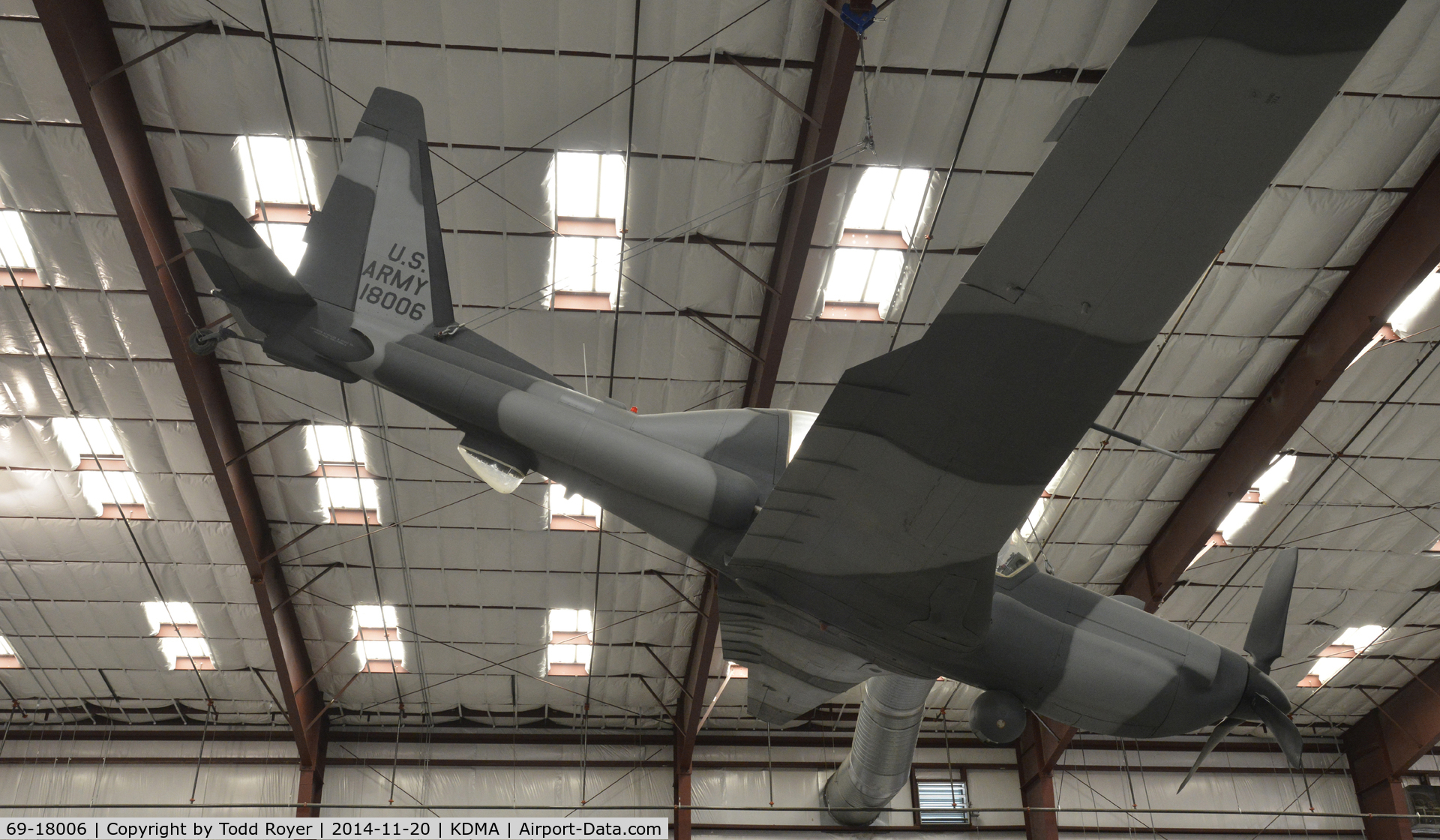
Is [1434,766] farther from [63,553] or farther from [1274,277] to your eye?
[63,553]

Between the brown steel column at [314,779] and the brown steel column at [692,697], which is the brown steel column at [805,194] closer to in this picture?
the brown steel column at [692,697]

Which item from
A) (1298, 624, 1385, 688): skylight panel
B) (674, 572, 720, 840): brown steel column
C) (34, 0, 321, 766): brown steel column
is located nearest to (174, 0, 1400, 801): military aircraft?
(34, 0, 321, 766): brown steel column

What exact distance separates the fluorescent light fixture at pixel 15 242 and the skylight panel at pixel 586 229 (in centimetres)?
850

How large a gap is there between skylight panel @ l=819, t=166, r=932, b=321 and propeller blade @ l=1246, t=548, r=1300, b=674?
26.3 feet

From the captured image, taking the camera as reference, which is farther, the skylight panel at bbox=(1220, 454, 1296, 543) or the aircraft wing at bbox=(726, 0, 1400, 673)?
the skylight panel at bbox=(1220, 454, 1296, 543)

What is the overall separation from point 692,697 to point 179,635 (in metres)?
12.5

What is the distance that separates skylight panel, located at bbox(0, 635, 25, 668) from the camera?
75.6ft

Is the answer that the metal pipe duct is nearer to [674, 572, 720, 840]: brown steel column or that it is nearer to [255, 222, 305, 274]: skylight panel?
[674, 572, 720, 840]: brown steel column

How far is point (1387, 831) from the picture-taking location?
25.2m

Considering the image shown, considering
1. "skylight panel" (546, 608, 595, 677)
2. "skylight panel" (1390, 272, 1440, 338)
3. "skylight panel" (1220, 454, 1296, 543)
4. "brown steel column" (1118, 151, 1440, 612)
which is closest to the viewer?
"brown steel column" (1118, 151, 1440, 612)

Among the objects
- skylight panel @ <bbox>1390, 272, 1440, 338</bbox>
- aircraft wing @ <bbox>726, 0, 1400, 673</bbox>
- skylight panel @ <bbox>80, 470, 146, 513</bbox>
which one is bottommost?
aircraft wing @ <bbox>726, 0, 1400, 673</bbox>

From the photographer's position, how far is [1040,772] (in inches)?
998

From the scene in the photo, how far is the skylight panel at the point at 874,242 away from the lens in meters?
15.4

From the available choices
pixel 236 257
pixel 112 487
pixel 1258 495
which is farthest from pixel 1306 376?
pixel 112 487
